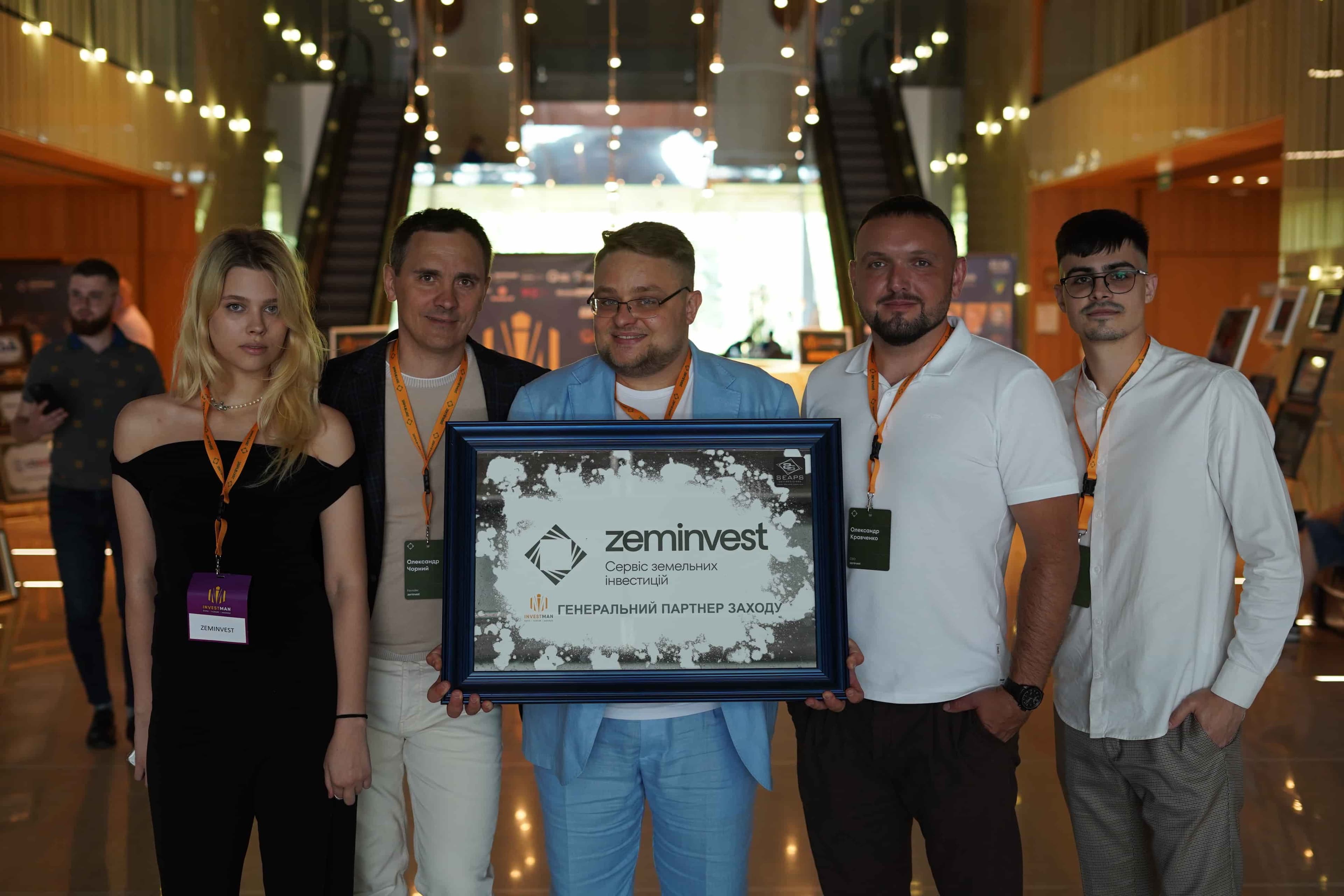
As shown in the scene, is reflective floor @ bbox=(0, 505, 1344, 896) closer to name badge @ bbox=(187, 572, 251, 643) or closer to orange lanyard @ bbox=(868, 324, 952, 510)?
orange lanyard @ bbox=(868, 324, 952, 510)

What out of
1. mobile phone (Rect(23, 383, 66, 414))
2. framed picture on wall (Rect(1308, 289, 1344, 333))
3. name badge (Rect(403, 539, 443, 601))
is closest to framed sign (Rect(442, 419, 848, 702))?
name badge (Rect(403, 539, 443, 601))

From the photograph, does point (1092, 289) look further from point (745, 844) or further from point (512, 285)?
point (512, 285)

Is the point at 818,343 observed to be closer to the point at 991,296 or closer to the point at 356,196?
the point at 991,296

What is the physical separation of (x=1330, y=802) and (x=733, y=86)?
1436 cm

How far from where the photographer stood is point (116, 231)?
1282cm

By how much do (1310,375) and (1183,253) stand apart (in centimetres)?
681

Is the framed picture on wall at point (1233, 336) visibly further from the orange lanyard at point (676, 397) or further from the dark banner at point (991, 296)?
the orange lanyard at point (676, 397)

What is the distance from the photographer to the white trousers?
252 centimetres

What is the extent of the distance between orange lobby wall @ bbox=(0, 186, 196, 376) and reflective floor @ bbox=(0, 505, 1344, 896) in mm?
8337

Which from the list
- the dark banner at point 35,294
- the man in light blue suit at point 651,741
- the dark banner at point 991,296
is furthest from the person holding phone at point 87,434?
the dark banner at point 991,296

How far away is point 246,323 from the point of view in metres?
2.21

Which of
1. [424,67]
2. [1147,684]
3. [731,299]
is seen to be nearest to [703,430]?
[1147,684]

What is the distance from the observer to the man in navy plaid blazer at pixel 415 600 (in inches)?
99.1

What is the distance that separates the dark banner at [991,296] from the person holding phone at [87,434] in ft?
28.0
